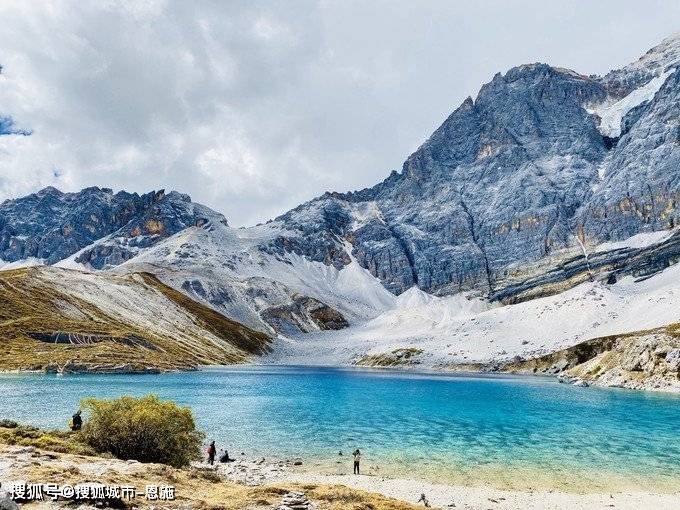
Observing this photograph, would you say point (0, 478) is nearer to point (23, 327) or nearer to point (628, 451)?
point (628, 451)

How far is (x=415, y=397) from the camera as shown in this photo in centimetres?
9038

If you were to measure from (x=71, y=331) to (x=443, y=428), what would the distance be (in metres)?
121

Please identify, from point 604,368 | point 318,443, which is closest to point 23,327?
point 318,443

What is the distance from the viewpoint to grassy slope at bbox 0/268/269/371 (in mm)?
123688

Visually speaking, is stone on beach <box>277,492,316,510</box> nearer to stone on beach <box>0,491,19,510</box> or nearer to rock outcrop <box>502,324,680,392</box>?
stone on beach <box>0,491,19,510</box>

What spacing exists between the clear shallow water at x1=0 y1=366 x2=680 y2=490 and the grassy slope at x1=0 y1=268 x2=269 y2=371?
3316cm

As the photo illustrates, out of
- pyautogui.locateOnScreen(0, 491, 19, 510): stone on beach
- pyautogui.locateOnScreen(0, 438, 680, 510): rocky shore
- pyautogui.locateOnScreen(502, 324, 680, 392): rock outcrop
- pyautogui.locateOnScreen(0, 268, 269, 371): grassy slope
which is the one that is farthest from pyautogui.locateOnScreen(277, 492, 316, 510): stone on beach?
pyautogui.locateOnScreen(0, 268, 269, 371): grassy slope

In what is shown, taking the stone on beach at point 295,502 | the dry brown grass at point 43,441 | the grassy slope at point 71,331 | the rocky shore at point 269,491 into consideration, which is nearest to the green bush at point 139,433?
the dry brown grass at point 43,441

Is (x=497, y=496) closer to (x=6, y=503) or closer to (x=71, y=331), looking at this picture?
(x=6, y=503)

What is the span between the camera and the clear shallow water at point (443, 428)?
37312 mm

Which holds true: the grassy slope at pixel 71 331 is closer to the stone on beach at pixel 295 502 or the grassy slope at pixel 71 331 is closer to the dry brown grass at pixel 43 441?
the dry brown grass at pixel 43 441

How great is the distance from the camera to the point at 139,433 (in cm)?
2994

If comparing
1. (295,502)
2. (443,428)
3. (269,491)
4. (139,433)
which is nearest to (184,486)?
(269,491)

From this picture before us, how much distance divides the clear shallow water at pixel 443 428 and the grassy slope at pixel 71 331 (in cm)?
3316
